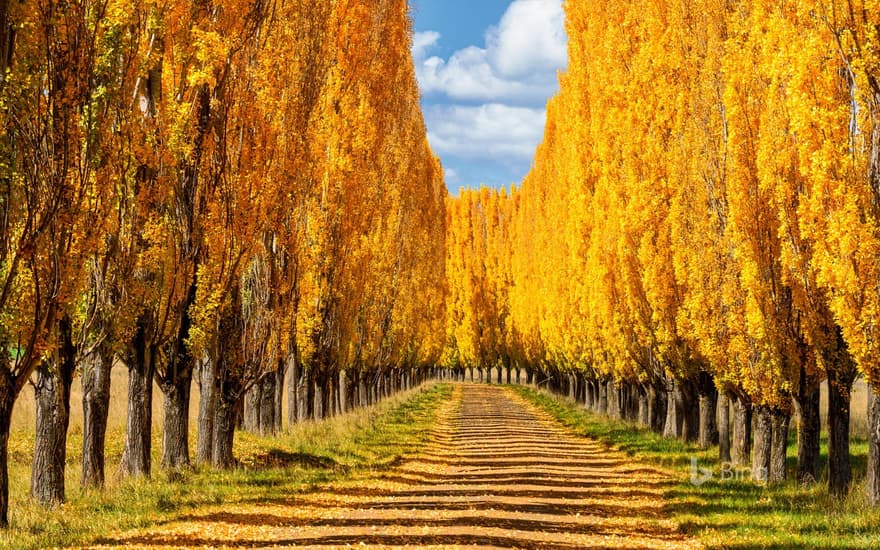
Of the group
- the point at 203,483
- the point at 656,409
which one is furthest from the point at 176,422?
the point at 656,409

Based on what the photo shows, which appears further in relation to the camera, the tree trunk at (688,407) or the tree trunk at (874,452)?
the tree trunk at (688,407)

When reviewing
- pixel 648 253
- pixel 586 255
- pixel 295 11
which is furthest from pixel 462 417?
pixel 295 11

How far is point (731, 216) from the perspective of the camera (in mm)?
15250

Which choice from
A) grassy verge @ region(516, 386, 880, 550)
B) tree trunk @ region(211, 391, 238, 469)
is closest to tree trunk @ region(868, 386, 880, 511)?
grassy verge @ region(516, 386, 880, 550)

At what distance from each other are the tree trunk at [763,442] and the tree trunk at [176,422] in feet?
33.4

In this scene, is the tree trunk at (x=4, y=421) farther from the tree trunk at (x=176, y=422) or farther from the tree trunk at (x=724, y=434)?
the tree trunk at (x=724, y=434)

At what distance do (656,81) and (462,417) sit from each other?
645 inches

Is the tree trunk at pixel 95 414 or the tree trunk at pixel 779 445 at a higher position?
the tree trunk at pixel 95 414

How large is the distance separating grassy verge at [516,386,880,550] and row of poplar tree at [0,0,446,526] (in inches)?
312

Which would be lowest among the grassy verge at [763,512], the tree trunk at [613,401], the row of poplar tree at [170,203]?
the tree trunk at [613,401]

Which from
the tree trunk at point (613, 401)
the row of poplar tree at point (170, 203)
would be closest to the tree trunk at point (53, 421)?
the row of poplar tree at point (170, 203)

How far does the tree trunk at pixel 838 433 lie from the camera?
1315cm

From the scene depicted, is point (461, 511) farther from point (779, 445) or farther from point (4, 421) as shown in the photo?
point (779, 445)

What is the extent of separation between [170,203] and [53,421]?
4179 mm
